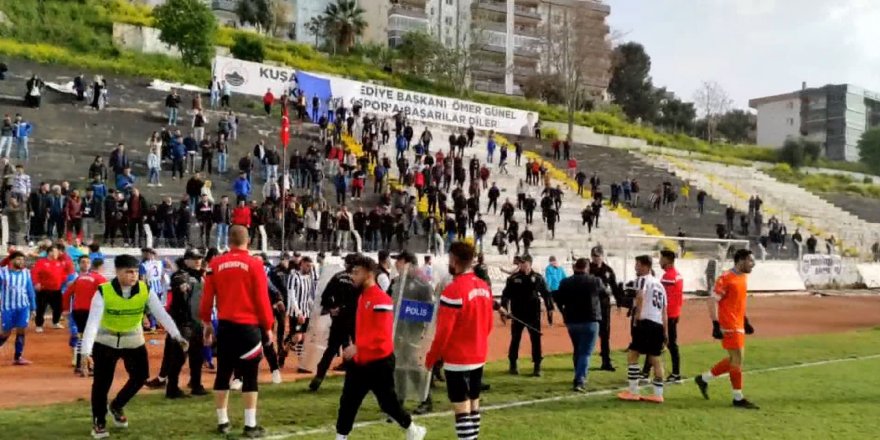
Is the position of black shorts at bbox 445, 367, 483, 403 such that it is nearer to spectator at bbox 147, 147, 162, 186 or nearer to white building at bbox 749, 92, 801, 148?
spectator at bbox 147, 147, 162, 186

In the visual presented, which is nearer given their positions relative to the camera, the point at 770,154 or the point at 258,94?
the point at 258,94

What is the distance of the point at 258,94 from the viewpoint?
40312 mm

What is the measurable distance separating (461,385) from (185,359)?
4.62 meters

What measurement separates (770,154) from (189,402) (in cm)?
7274

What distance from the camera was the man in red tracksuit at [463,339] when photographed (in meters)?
6.75

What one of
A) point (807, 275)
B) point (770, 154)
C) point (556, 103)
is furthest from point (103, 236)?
point (770, 154)

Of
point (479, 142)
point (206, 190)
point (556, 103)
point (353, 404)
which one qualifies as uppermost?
point (556, 103)

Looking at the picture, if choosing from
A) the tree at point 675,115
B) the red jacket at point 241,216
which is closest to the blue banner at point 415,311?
the red jacket at point 241,216

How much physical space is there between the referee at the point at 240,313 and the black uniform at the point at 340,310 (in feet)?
8.26

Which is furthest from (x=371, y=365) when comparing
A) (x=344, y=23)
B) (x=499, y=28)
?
(x=499, y=28)

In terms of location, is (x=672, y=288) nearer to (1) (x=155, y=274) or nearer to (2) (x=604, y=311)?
(2) (x=604, y=311)

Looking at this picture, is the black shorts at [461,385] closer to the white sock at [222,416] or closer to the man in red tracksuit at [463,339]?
the man in red tracksuit at [463,339]

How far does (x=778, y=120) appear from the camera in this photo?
108188mm

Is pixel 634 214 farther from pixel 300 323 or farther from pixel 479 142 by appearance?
pixel 300 323
